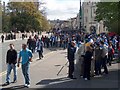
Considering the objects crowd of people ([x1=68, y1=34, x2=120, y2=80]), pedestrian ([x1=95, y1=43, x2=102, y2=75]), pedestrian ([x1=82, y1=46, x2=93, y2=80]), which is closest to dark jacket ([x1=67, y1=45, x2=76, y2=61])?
crowd of people ([x1=68, y1=34, x2=120, y2=80])

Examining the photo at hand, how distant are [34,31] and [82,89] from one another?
286 feet

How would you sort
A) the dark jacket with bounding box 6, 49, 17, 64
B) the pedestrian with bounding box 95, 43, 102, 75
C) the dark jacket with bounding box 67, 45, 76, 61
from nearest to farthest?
the dark jacket with bounding box 6, 49, 17, 64 → the dark jacket with bounding box 67, 45, 76, 61 → the pedestrian with bounding box 95, 43, 102, 75

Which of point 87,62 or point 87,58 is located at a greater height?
point 87,58

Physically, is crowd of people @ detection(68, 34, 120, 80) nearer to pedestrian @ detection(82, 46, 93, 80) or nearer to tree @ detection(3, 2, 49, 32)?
pedestrian @ detection(82, 46, 93, 80)

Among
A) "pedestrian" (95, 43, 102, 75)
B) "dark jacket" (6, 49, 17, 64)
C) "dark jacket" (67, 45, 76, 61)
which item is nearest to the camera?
"dark jacket" (6, 49, 17, 64)

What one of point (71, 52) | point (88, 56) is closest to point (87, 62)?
point (88, 56)

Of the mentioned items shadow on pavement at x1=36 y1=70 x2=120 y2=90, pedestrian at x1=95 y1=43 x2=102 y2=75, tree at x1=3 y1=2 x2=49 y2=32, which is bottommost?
shadow on pavement at x1=36 y1=70 x2=120 y2=90

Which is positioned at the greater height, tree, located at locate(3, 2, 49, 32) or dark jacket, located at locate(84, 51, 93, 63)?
tree, located at locate(3, 2, 49, 32)

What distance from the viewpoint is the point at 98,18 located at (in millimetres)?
37094

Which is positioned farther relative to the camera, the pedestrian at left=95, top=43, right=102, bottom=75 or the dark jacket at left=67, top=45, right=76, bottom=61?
the pedestrian at left=95, top=43, right=102, bottom=75

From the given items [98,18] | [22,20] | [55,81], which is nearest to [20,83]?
[55,81]

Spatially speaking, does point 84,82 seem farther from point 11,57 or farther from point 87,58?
point 11,57

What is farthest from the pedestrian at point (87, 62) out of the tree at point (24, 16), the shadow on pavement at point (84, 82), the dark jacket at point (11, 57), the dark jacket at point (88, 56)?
the tree at point (24, 16)

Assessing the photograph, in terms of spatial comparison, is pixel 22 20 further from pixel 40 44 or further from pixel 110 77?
pixel 110 77
